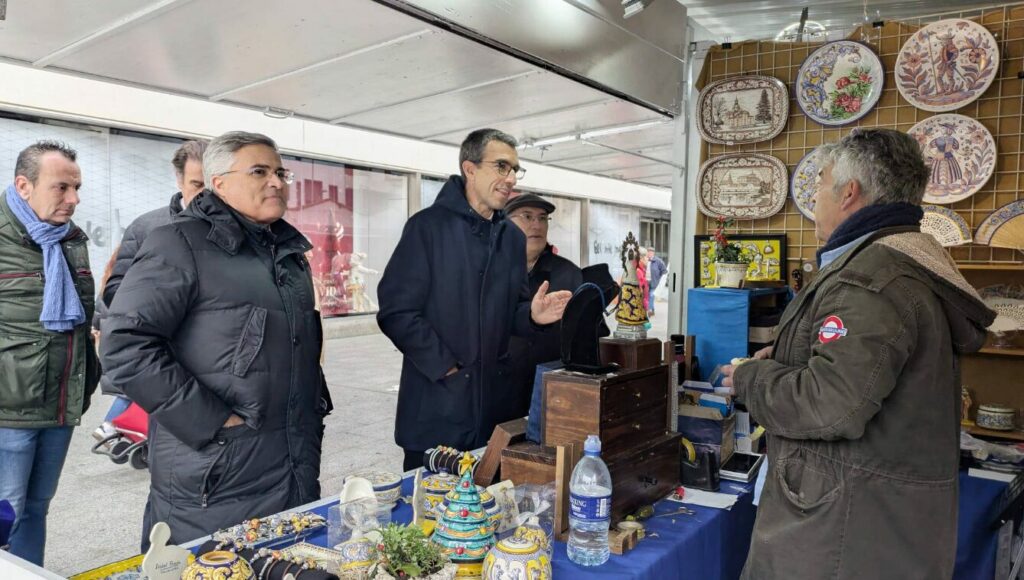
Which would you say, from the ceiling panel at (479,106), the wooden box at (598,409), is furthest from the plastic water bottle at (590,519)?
the ceiling panel at (479,106)

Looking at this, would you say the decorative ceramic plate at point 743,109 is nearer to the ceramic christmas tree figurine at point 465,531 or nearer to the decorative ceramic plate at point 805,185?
the decorative ceramic plate at point 805,185

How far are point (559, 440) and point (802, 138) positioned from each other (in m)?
2.74

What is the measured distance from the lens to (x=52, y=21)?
9.52 ft

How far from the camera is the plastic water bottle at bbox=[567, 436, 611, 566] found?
1.53 meters

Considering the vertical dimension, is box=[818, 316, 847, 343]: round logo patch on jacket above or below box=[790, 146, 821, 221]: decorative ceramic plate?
below

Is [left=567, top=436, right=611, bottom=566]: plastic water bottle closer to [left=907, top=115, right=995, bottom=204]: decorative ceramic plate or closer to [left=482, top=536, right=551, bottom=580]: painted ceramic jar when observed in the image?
[left=482, top=536, right=551, bottom=580]: painted ceramic jar

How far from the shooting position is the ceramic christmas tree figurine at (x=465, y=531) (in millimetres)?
1417

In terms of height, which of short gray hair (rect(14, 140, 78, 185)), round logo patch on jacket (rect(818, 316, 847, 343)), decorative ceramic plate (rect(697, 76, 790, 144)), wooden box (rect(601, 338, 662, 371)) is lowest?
wooden box (rect(601, 338, 662, 371))

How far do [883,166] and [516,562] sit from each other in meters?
1.19

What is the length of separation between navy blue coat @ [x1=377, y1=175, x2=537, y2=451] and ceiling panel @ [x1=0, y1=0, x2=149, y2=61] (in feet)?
5.25

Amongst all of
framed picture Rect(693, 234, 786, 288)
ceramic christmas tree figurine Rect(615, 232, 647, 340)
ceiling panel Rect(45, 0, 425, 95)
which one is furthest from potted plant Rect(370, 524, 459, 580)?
framed picture Rect(693, 234, 786, 288)

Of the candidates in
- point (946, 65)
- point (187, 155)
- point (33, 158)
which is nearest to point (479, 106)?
point (187, 155)

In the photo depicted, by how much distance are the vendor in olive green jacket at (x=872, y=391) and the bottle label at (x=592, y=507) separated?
1.41 ft

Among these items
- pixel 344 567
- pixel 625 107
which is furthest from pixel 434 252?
pixel 625 107
